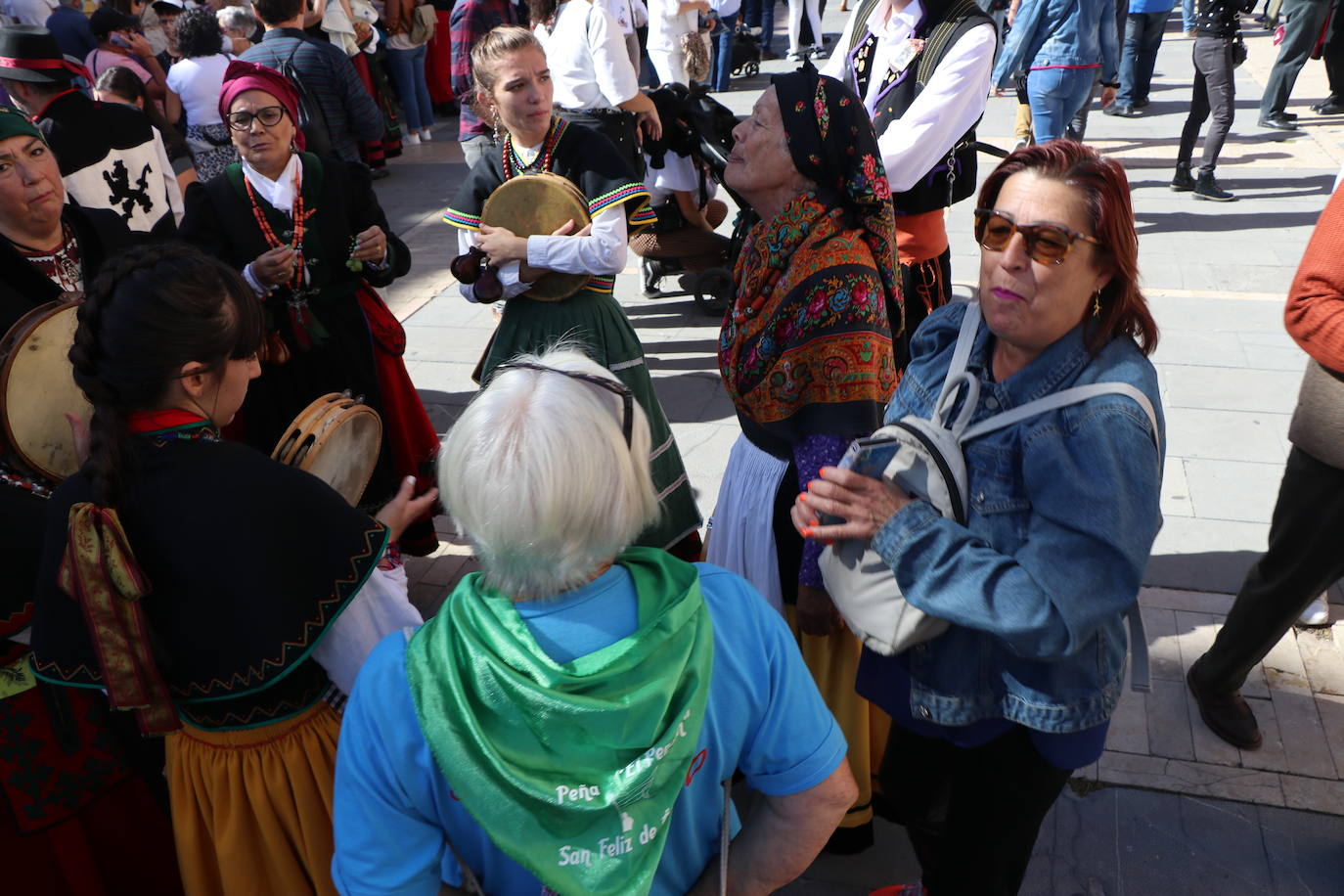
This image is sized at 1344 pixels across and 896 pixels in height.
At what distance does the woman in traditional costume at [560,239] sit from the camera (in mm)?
3270

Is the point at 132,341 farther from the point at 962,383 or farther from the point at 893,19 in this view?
the point at 893,19

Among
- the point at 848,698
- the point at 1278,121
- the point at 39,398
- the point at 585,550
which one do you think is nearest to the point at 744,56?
the point at 1278,121

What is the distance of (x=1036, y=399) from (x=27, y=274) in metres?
2.56

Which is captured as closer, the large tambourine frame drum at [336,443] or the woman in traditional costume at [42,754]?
the woman in traditional costume at [42,754]

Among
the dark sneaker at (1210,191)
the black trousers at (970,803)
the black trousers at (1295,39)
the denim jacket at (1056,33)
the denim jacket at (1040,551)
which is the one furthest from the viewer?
the black trousers at (1295,39)

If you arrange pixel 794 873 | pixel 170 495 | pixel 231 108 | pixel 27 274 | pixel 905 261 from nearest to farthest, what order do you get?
pixel 794 873, pixel 170 495, pixel 27 274, pixel 231 108, pixel 905 261

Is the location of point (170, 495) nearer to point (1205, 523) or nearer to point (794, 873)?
point (794, 873)

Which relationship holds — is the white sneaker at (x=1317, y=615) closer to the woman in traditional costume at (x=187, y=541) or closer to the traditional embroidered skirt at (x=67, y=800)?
the woman in traditional costume at (x=187, y=541)

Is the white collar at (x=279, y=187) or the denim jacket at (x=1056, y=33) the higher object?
the white collar at (x=279, y=187)

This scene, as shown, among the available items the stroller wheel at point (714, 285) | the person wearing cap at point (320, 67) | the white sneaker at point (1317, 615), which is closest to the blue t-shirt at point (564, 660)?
the white sneaker at point (1317, 615)

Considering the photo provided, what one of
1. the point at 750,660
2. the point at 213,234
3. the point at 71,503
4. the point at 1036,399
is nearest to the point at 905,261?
the point at 1036,399

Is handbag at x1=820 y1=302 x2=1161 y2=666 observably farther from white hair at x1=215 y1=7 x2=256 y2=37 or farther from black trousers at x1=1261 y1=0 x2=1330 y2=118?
black trousers at x1=1261 y1=0 x2=1330 y2=118

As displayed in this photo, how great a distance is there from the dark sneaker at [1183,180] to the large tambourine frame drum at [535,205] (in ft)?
21.7

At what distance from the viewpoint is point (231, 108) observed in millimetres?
3162
